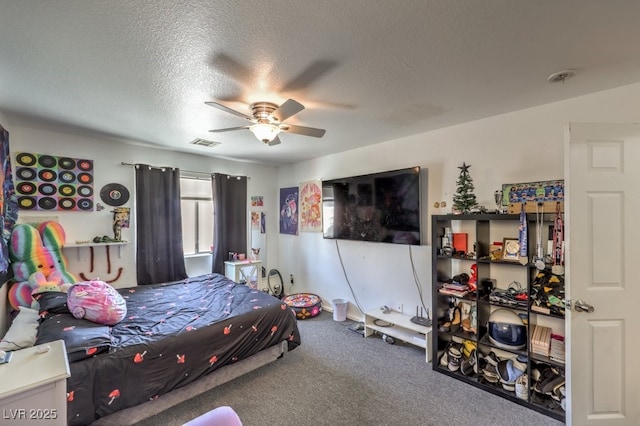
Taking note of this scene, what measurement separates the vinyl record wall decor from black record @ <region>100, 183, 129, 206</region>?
0.14m

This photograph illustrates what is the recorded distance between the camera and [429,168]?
3.13 meters

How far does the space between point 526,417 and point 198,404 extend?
8.08 feet

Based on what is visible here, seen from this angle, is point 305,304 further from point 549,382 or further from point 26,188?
point 26,188

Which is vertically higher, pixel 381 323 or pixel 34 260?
pixel 34 260

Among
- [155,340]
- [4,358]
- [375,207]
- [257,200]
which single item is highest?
[257,200]

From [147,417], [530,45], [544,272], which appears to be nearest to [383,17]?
[530,45]

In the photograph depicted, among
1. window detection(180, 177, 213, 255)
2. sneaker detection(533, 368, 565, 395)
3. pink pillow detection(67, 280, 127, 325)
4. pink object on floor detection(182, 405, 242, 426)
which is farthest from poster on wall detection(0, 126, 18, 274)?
sneaker detection(533, 368, 565, 395)

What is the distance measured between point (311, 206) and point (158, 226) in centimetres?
220

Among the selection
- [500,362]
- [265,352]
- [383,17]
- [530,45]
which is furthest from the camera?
[265,352]

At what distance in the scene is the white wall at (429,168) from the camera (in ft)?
7.48

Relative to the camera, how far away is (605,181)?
1759mm

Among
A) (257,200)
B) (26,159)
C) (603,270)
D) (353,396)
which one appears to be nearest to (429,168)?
(603,270)

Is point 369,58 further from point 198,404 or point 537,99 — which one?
point 198,404

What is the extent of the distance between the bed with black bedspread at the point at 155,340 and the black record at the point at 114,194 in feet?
4.01
